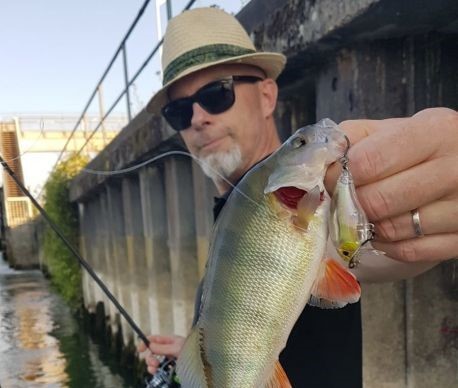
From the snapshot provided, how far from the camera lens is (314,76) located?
2.94m

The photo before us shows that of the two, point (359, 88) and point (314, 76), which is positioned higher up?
point (314, 76)

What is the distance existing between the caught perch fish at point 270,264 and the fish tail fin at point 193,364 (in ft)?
0.10

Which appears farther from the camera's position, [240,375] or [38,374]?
[38,374]

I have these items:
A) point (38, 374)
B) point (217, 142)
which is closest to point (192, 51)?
point (217, 142)

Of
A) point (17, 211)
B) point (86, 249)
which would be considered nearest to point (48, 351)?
point (86, 249)

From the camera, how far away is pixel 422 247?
1.33 metres

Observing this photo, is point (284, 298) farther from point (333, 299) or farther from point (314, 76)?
point (314, 76)

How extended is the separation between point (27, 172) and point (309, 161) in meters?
17.6

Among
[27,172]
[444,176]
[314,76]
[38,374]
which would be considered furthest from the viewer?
[27,172]

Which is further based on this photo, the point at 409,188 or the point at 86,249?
the point at 86,249

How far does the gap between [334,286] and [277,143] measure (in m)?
1.57

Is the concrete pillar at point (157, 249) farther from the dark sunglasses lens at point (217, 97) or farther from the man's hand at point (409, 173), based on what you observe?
the man's hand at point (409, 173)

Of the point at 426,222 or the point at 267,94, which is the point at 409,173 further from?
the point at 267,94

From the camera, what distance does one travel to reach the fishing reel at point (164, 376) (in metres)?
2.63
